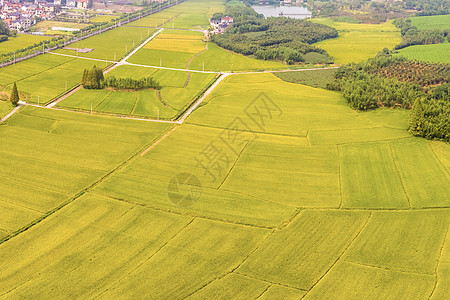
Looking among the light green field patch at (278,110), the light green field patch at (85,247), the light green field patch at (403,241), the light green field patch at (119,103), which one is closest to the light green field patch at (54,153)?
the light green field patch at (85,247)

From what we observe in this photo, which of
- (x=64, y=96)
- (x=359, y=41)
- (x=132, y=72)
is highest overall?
(x=359, y=41)

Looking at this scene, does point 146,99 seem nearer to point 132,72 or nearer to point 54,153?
point 132,72

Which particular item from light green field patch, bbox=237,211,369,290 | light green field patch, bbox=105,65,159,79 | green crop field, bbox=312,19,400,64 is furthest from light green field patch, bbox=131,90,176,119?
green crop field, bbox=312,19,400,64

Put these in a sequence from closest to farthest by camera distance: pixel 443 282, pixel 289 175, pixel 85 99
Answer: pixel 443 282
pixel 289 175
pixel 85 99

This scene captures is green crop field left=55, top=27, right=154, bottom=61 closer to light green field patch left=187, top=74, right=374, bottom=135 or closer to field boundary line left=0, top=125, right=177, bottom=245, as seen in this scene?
light green field patch left=187, top=74, right=374, bottom=135

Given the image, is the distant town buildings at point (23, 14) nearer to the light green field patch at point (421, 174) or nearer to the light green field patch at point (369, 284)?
the light green field patch at point (421, 174)

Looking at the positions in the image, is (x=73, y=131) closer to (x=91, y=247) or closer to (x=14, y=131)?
(x=14, y=131)

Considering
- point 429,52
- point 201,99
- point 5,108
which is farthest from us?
point 429,52

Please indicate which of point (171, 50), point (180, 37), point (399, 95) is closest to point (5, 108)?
point (171, 50)
